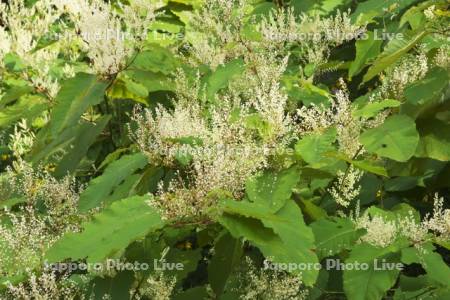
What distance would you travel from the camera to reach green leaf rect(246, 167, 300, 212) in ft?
9.43

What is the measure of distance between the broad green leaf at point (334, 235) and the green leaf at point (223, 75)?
116 cm

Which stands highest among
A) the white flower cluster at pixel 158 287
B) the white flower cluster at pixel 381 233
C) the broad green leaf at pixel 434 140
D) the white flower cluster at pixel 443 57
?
the white flower cluster at pixel 443 57

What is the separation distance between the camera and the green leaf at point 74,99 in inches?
147

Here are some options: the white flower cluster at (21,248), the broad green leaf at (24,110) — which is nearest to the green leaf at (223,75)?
the broad green leaf at (24,110)

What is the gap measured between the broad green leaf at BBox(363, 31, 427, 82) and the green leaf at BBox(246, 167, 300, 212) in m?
0.89

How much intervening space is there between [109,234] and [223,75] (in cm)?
170

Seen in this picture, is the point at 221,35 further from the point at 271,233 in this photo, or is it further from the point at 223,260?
the point at 271,233

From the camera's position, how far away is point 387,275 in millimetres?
2920

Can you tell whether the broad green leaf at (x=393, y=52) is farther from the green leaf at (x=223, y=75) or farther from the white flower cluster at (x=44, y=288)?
the white flower cluster at (x=44, y=288)

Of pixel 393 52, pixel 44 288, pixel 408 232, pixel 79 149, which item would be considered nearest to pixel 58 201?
pixel 79 149

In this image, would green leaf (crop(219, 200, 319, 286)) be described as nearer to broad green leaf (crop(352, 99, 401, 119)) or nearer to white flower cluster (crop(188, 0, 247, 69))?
broad green leaf (crop(352, 99, 401, 119))

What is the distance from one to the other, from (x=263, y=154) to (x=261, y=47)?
159 cm

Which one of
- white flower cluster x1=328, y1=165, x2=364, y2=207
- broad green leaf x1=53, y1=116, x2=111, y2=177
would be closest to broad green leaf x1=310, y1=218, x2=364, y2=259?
white flower cluster x1=328, y1=165, x2=364, y2=207

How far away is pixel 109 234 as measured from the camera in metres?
2.61
